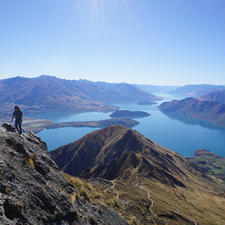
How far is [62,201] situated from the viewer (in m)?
16.3

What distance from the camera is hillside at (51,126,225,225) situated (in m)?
40.8

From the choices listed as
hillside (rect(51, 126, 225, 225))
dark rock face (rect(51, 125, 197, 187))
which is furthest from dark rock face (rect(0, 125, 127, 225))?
dark rock face (rect(51, 125, 197, 187))

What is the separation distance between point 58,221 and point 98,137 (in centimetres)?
14153

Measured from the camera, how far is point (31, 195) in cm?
1415

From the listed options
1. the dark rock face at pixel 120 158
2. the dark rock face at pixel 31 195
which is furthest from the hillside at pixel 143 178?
the dark rock face at pixel 31 195

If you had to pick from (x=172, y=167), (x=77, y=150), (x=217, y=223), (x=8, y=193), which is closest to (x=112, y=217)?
(x=8, y=193)

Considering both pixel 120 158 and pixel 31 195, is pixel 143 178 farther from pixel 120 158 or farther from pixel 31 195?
pixel 31 195

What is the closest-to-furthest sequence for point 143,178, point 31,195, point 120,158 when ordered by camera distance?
point 31,195 → point 143,178 → point 120,158

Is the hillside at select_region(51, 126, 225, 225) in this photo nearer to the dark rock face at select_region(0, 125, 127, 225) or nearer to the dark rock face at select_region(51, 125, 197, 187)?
the dark rock face at select_region(51, 125, 197, 187)

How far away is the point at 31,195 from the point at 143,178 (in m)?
65.0

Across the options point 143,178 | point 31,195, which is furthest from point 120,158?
point 31,195

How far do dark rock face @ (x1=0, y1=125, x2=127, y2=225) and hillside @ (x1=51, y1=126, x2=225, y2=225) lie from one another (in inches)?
482

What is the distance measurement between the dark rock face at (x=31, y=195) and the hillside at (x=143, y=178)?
12.2 m

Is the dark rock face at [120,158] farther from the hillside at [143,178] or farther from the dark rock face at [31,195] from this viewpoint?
the dark rock face at [31,195]
